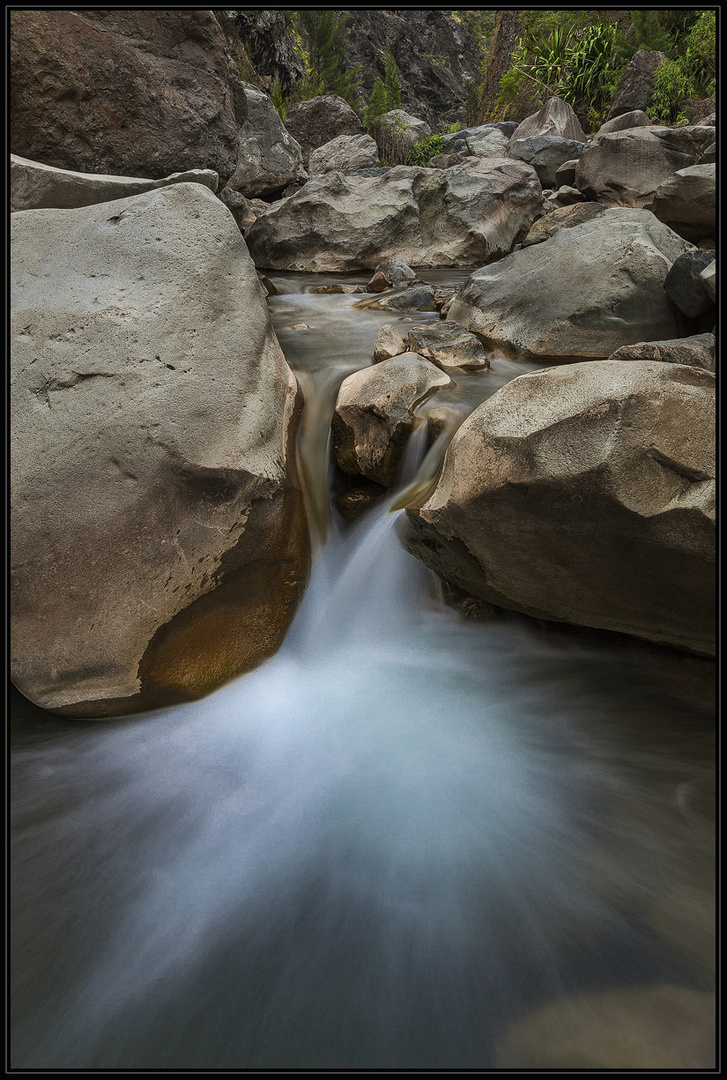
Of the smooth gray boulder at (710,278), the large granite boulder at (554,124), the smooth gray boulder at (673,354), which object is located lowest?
the smooth gray boulder at (673,354)

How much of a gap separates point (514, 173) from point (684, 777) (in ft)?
36.1

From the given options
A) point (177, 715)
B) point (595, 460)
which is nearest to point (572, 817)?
point (595, 460)


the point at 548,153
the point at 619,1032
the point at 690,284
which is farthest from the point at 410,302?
the point at 548,153

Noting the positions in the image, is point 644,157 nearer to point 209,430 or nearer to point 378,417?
point 378,417

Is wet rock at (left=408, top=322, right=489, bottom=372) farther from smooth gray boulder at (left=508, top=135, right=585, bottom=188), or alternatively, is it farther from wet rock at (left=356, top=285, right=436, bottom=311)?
smooth gray boulder at (left=508, top=135, right=585, bottom=188)

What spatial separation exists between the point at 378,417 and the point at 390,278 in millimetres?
4943

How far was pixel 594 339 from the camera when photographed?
3.95 meters

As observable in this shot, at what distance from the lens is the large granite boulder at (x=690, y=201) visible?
538cm

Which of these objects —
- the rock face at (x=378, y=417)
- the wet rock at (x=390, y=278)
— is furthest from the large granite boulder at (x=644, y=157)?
the rock face at (x=378, y=417)

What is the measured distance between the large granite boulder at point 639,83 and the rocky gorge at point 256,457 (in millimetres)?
13757

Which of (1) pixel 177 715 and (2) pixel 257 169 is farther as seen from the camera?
(2) pixel 257 169

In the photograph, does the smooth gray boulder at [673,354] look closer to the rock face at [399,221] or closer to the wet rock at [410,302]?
the wet rock at [410,302]

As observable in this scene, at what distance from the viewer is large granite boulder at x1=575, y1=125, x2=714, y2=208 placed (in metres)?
8.70
